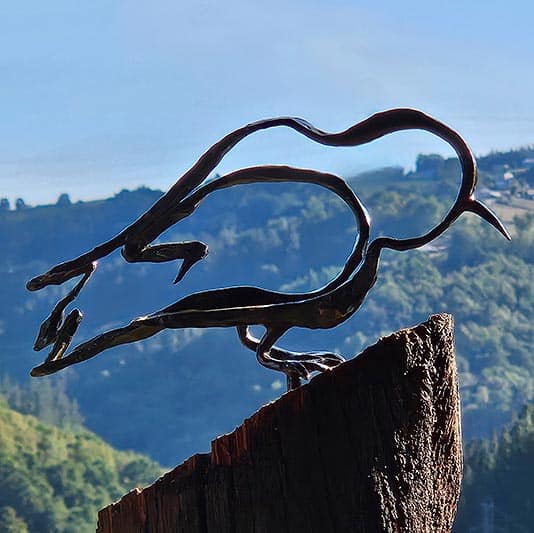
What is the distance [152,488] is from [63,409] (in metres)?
23.0

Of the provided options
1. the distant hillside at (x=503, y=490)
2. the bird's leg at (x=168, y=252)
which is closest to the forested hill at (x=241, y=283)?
the distant hillside at (x=503, y=490)

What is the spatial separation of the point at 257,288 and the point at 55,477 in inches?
515

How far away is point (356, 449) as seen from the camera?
181cm

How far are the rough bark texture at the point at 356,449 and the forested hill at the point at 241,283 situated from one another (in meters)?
22.6

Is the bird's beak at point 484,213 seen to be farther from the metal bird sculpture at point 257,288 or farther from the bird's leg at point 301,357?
the bird's leg at point 301,357

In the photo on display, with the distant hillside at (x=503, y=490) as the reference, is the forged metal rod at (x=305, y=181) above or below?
below

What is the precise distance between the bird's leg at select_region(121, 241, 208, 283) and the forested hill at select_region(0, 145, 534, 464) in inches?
882

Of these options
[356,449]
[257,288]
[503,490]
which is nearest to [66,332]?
[257,288]

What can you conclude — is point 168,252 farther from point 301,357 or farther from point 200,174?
point 301,357

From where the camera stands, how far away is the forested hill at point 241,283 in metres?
26.5

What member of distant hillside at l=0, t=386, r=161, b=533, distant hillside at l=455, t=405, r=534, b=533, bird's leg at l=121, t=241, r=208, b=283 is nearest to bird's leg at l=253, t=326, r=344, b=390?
bird's leg at l=121, t=241, r=208, b=283

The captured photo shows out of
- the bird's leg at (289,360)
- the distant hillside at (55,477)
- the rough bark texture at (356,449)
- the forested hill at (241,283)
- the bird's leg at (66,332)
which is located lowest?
the rough bark texture at (356,449)

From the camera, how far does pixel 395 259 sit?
95.7 feet

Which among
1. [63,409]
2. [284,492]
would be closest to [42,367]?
[284,492]
